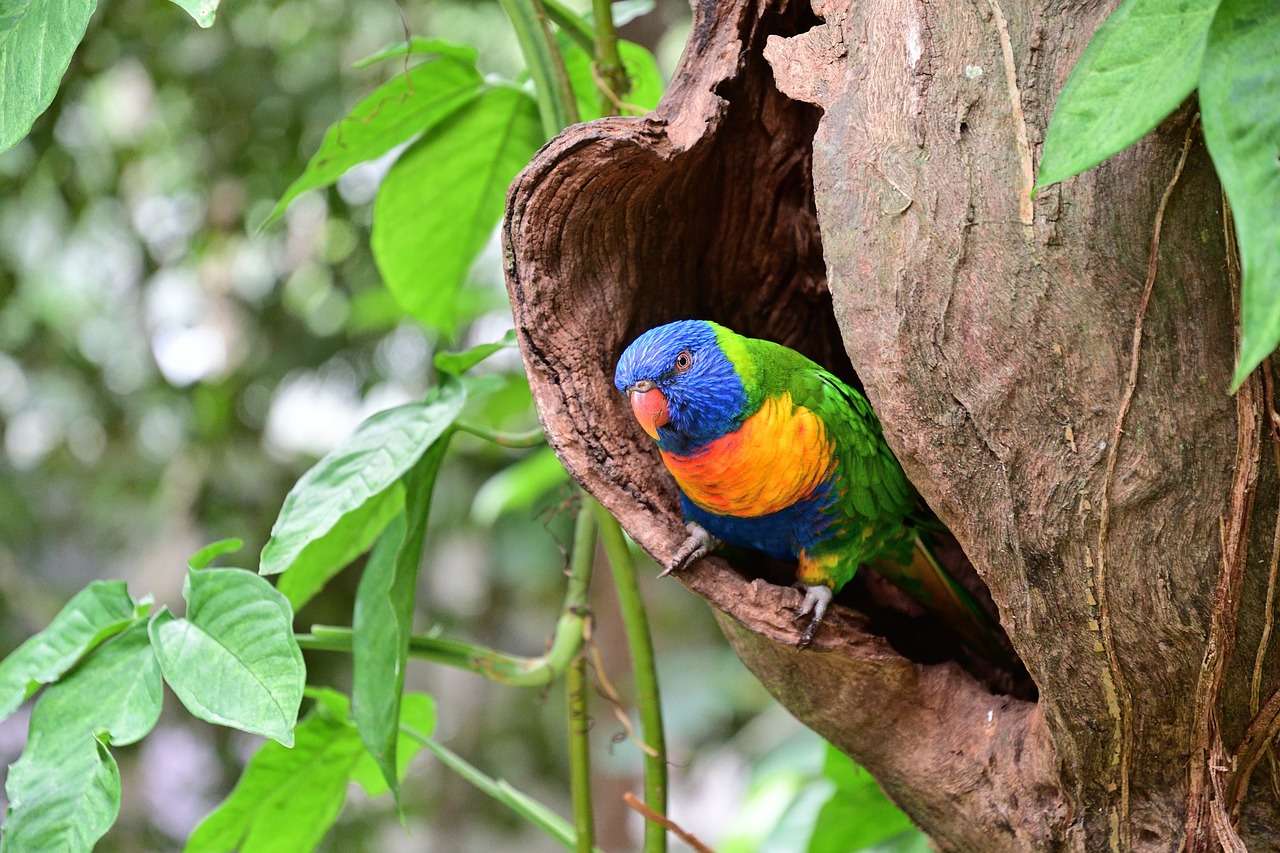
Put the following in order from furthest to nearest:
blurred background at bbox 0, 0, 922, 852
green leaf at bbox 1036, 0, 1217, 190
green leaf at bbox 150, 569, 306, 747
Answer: blurred background at bbox 0, 0, 922, 852
green leaf at bbox 150, 569, 306, 747
green leaf at bbox 1036, 0, 1217, 190

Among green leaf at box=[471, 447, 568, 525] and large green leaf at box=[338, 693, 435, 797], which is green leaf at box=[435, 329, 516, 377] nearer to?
large green leaf at box=[338, 693, 435, 797]

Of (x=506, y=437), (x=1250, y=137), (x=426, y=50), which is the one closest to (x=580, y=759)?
(x=506, y=437)

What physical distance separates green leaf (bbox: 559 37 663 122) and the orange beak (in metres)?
0.52

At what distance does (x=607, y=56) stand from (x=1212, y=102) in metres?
0.92

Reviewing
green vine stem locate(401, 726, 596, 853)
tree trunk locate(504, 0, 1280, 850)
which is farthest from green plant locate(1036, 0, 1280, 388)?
green vine stem locate(401, 726, 596, 853)

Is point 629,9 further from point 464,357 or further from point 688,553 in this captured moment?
point 688,553

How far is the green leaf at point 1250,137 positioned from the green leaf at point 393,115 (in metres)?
1.06

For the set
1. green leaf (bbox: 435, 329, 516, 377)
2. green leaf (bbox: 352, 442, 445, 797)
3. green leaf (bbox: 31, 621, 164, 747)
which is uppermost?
green leaf (bbox: 435, 329, 516, 377)

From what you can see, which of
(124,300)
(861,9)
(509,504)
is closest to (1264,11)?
(861,9)

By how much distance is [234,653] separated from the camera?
1.11 m

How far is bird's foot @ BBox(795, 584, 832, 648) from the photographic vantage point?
1.19 metres

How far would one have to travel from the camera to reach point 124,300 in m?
3.45

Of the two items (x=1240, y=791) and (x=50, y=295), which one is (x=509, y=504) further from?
(x=50, y=295)

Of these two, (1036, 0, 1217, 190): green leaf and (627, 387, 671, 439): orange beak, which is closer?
(1036, 0, 1217, 190): green leaf
